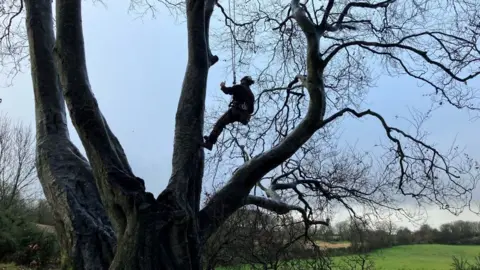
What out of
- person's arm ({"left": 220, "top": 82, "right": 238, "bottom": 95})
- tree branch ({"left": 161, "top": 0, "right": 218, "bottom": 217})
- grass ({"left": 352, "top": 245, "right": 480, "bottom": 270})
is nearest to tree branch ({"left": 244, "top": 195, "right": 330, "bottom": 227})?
tree branch ({"left": 161, "top": 0, "right": 218, "bottom": 217})

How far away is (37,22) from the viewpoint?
6.50m

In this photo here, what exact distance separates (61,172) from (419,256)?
52.9 ft

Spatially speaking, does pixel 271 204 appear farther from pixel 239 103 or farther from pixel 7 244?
pixel 7 244

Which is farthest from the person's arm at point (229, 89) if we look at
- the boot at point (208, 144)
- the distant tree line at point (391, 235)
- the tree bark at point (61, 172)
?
the distant tree line at point (391, 235)

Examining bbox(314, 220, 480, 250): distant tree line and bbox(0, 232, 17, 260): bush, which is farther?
bbox(0, 232, 17, 260): bush

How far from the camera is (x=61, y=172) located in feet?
→ 18.3

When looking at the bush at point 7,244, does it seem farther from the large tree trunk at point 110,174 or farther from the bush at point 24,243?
the large tree trunk at point 110,174

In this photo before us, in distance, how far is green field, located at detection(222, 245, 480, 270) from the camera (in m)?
14.1

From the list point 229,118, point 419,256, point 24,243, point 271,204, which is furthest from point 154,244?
point 419,256

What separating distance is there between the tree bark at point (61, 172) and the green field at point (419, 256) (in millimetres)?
8795

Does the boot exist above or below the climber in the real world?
below

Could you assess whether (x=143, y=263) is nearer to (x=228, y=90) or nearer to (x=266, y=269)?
(x=228, y=90)

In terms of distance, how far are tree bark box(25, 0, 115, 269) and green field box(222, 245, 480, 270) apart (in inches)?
346

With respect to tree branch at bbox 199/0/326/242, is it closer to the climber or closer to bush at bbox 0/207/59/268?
the climber
